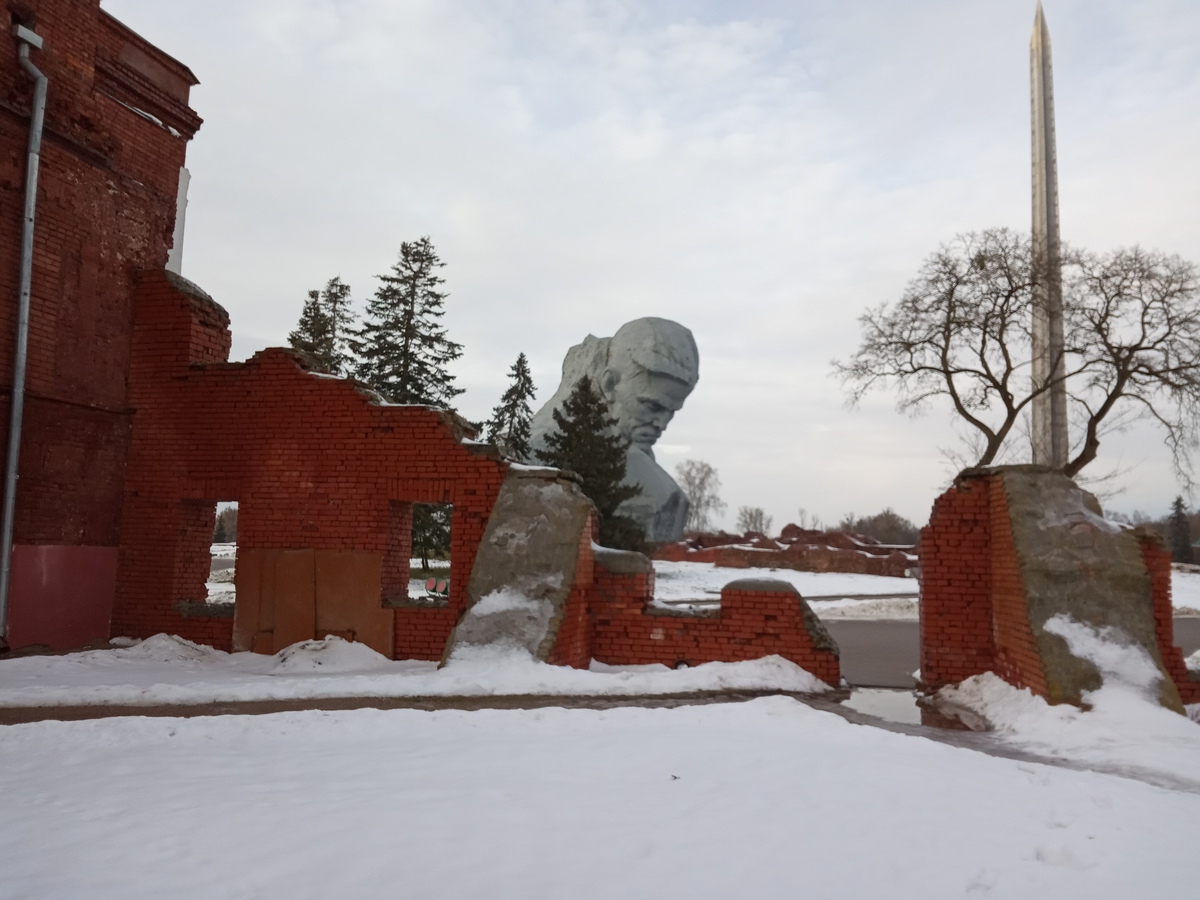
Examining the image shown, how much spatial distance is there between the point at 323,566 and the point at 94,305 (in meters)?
4.26

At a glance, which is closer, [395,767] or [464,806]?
[464,806]

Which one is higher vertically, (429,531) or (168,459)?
(168,459)

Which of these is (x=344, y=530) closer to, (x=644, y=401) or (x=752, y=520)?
(x=644, y=401)

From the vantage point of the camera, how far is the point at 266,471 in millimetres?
9117

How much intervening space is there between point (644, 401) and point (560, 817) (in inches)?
1492

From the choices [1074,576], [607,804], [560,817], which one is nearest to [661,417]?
[1074,576]

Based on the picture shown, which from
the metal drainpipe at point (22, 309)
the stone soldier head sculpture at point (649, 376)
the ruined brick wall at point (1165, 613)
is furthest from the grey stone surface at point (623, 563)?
the stone soldier head sculpture at point (649, 376)

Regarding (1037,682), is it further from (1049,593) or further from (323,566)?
(323,566)

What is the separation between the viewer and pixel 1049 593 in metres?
6.38

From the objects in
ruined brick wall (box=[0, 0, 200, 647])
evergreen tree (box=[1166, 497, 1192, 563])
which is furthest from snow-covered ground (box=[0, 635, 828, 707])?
evergreen tree (box=[1166, 497, 1192, 563])

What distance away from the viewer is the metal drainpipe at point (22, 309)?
845 centimetres

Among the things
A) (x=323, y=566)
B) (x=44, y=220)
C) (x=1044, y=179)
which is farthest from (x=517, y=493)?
(x=1044, y=179)

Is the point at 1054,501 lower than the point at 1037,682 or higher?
higher

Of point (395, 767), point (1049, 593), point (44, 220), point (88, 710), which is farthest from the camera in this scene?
point (44, 220)
